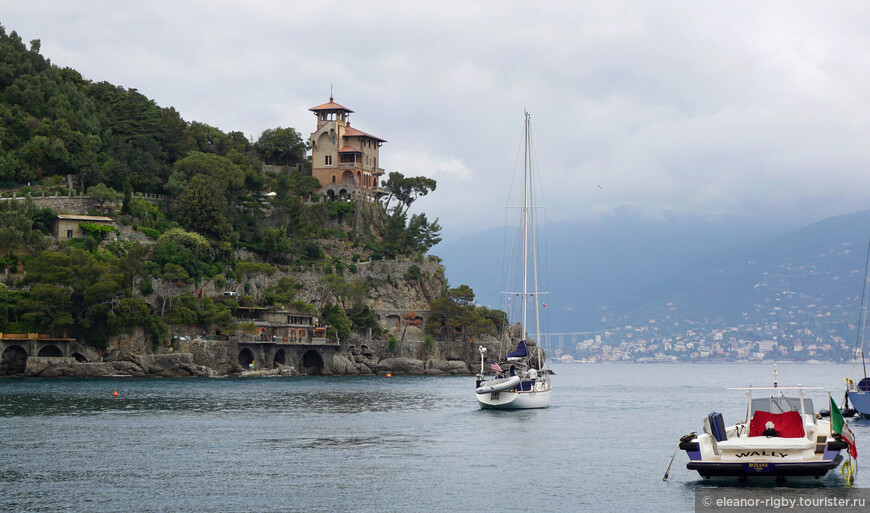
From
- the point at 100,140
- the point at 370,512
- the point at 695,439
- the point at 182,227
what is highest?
the point at 100,140

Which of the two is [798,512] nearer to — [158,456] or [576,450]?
[576,450]

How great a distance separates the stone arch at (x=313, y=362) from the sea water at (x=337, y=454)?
42.1 metres

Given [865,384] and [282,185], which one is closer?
[865,384]

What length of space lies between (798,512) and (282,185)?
103m

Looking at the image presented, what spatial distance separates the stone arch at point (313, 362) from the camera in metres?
115

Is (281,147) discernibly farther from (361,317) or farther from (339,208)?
(361,317)

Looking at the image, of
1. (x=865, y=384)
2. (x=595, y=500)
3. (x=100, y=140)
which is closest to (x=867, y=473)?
(x=595, y=500)

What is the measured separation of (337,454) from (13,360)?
212 feet

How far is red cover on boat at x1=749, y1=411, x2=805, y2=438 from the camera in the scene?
101ft

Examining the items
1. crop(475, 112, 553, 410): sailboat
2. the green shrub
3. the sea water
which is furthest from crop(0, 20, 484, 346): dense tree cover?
crop(475, 112, 553, 410): sailboat

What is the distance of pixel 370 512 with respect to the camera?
94.7 feet

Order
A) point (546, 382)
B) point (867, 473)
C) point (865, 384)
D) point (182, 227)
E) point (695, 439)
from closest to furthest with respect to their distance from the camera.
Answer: point (695, 439)
point (867, 473)
point (865, 384)
point (546, 382)
point (182, 227)

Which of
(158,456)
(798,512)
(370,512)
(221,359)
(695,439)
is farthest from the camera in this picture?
(221,359)

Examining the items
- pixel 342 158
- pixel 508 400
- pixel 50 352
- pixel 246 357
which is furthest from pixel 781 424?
pixel 342 158
